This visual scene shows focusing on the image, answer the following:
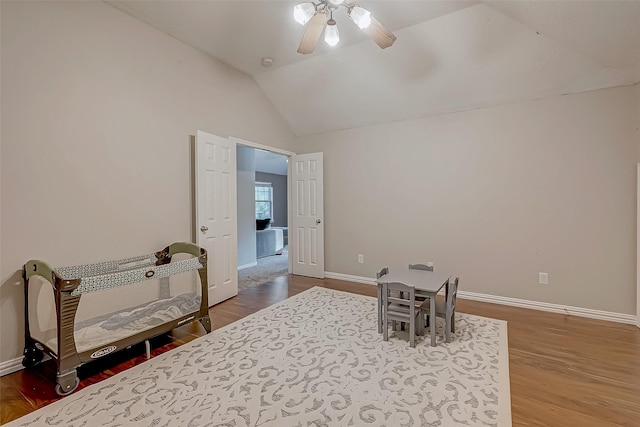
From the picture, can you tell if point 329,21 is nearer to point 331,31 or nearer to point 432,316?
point 331,31

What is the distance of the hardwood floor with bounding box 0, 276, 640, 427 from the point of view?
1745 mm

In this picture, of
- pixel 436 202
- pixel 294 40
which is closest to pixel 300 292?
pixel 436 202

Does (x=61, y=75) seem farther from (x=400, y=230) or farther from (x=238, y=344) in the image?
(x=400, y=230)

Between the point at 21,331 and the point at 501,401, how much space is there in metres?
3.43

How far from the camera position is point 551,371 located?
2152mm

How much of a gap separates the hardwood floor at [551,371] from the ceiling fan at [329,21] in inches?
107

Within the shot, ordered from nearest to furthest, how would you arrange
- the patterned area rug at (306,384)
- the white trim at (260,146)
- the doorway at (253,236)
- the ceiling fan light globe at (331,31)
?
the patterned area rug at (306,384) < the ceiling fan light globe at (331,31) < the white trim at (260,146) < the doorway at (253,236)

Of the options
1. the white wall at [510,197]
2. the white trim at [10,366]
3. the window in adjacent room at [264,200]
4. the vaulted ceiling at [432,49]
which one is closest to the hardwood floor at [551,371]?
the white trim at [10,366]

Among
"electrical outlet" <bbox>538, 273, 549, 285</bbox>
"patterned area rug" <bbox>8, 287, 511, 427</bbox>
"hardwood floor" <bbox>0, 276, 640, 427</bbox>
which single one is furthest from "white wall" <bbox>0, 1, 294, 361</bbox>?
"electrical outlet" <bbox>538, 273, 549, 285</bbox>

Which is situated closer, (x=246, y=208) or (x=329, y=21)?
(x=329, y=21)

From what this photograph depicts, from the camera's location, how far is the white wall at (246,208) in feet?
18.4

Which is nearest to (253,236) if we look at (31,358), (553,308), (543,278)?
(31,358)

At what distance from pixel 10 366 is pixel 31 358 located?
0.37ft

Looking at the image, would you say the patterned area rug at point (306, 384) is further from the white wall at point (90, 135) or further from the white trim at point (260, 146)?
the white trim at point (260, 146)
